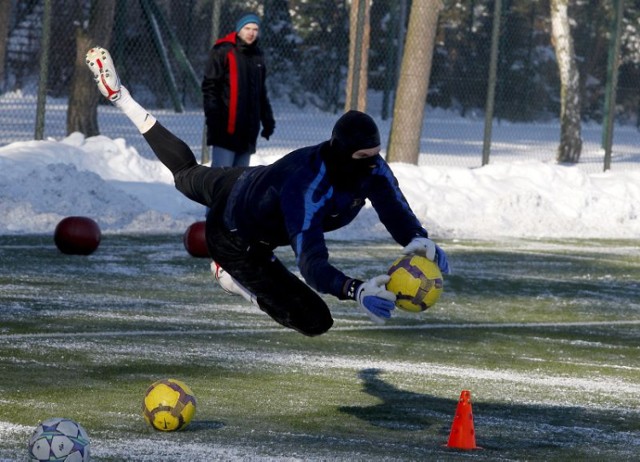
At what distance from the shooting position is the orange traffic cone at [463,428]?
7.20 metres

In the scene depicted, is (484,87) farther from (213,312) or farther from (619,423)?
(619,423)

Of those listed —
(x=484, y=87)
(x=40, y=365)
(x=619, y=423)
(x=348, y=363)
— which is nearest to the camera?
(x=619, y=423)

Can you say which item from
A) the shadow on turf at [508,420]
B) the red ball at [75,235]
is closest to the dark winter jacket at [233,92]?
the red ball at [75,235]

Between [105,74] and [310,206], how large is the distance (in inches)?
129

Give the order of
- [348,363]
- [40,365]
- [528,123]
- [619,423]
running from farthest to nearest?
[528,123]
[348,363]
[40,365]
[619,423]

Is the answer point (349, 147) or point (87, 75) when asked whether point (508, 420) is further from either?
point (87, 75)

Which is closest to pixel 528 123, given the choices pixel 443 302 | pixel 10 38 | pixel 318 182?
pixel 10 38

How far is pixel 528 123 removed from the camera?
3459 centimetres

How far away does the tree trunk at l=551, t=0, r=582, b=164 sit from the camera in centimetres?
3061

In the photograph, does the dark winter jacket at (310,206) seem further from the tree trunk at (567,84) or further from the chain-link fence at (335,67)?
the tree trunk at (567,84)

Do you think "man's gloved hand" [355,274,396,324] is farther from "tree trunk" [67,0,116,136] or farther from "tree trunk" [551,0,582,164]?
"tree trunk" [551,0,582,164]

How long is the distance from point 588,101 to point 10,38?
47.1 ft

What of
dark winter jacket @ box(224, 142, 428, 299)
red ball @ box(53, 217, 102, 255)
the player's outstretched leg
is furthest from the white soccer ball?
red ball @ box(53, 217, 102, 255)

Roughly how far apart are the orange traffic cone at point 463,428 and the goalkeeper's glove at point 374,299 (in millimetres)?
595
